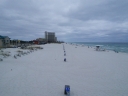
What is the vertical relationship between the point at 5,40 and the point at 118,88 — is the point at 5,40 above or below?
above

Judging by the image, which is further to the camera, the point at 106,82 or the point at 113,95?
the point at 106,82

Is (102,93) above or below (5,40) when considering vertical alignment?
below

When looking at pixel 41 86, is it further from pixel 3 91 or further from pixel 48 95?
pixel 3 91

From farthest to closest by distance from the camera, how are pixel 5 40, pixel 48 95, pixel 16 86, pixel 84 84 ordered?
pixel 5 40 < pixel 84 84 < pixel 16 86 < pixel 48 95

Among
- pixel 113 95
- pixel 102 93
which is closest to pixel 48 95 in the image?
pixel 102 93

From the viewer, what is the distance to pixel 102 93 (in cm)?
456

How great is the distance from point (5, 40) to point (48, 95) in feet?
99.5

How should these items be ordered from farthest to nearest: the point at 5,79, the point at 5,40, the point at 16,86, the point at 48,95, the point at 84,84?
the point at 5,40
the point at 5,79
the point at 84,84
the point at 16,86
the point at 48,95

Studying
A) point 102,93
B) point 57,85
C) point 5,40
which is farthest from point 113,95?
point 5,40

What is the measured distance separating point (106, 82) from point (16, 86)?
16.2 ft

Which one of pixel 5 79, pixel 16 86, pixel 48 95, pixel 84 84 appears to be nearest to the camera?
pixel 48 95

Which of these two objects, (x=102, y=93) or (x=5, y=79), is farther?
(x=5, y=79)

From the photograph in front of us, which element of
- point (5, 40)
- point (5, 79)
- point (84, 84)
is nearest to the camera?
point (84, 84)

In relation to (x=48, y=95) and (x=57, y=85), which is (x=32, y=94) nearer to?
(x=48, y=95)
